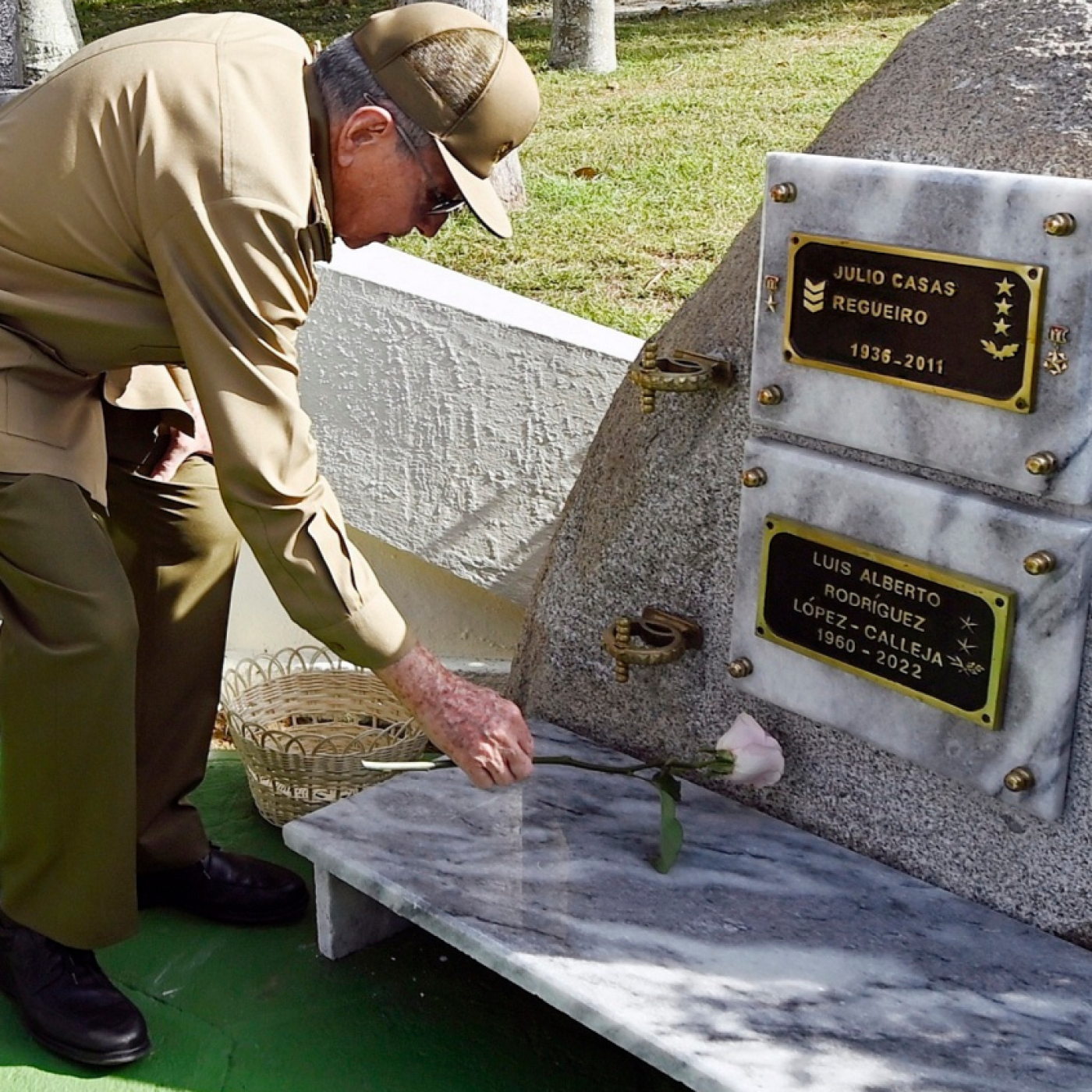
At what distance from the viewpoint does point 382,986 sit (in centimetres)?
274

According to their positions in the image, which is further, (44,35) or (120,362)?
(44,35)

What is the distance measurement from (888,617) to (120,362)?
4.08 feet

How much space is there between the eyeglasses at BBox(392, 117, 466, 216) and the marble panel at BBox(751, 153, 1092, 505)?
0.52 m

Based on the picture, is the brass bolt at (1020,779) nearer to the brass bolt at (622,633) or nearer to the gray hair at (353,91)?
the brass bolt at (622,633)

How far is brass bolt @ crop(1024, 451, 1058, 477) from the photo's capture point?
2197 millimetres

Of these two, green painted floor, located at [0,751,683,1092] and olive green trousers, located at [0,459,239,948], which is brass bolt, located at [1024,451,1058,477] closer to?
green painted floor, located at [0,751,683,1092]

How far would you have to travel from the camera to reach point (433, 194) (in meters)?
2.31

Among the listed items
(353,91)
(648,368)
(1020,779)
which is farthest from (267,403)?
(1020,779)

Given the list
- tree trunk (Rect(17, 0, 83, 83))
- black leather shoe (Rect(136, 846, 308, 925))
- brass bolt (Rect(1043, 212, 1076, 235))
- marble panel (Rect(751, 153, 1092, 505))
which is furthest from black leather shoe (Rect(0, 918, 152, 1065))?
tree trunk (Rect(17, 0, 83, 83))

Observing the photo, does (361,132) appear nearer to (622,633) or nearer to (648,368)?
(648,368)

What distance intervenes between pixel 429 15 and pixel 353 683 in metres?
1.69

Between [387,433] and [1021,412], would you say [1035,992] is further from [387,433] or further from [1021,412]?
[387,433]

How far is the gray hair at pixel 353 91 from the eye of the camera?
226 cm

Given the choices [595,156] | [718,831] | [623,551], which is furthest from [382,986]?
[595,156]
